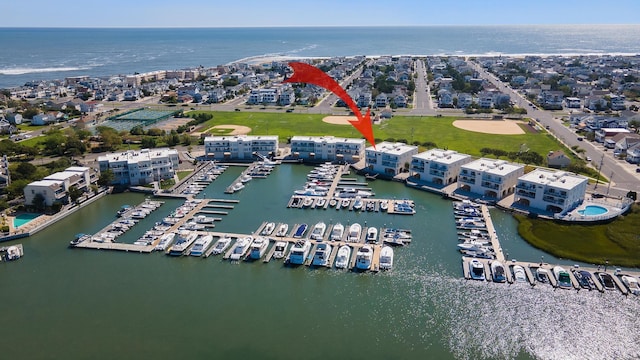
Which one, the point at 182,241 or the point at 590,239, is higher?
the point at 182,241

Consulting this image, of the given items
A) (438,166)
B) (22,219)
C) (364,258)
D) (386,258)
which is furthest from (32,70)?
(386,258)

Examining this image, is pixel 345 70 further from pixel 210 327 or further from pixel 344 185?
pixel 210 327

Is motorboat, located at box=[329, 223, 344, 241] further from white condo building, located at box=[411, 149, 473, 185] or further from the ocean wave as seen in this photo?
the ocean wave

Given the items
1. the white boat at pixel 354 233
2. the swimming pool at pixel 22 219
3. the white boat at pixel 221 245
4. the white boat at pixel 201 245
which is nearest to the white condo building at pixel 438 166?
the white boat at pixel 354 233

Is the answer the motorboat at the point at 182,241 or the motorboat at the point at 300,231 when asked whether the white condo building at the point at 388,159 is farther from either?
the motorboat at the point at 182,241

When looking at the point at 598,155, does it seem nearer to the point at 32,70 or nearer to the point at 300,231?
the point at 300,231

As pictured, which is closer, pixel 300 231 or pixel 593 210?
pixel 300 231
